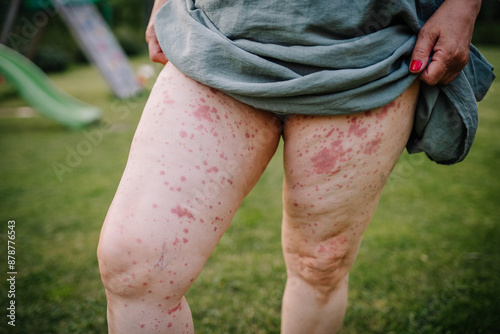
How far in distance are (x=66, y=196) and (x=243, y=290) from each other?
186 cm

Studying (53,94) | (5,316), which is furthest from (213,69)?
(53,94)

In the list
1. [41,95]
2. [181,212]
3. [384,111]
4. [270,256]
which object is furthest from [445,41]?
[41,95]

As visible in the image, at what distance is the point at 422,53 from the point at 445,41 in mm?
50

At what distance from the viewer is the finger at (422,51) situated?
30.8 inches

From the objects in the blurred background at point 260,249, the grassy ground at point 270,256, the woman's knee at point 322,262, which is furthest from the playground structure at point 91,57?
the woman's knee at point 322,262

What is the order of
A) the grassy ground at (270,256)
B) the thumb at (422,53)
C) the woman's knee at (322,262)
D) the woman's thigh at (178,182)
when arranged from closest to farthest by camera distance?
the woman's thigh at (178,182) < the thumb at (422,53) < the woman's knee at (322,262) < the grassy ground at (270,256)

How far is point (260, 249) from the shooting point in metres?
2.20

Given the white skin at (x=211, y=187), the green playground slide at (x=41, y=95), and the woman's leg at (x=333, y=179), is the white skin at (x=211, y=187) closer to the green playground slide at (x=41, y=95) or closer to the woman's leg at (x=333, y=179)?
the woman's leg at (x=333, y=179)

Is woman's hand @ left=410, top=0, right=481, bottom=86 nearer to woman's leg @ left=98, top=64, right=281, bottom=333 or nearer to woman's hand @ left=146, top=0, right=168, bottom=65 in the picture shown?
woman's leg @ left=98, top=64, right=281, bottom=333

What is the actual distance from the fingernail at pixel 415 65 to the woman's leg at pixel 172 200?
1.16 ft

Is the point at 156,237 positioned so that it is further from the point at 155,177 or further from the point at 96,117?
the point at 96,117

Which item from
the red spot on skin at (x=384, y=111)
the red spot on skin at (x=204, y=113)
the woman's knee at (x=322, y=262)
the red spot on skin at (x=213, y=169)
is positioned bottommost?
the woman's knee at (x=322, y=262)

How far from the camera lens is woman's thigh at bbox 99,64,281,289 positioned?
2.22 feet

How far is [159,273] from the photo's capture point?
68 centimetres
